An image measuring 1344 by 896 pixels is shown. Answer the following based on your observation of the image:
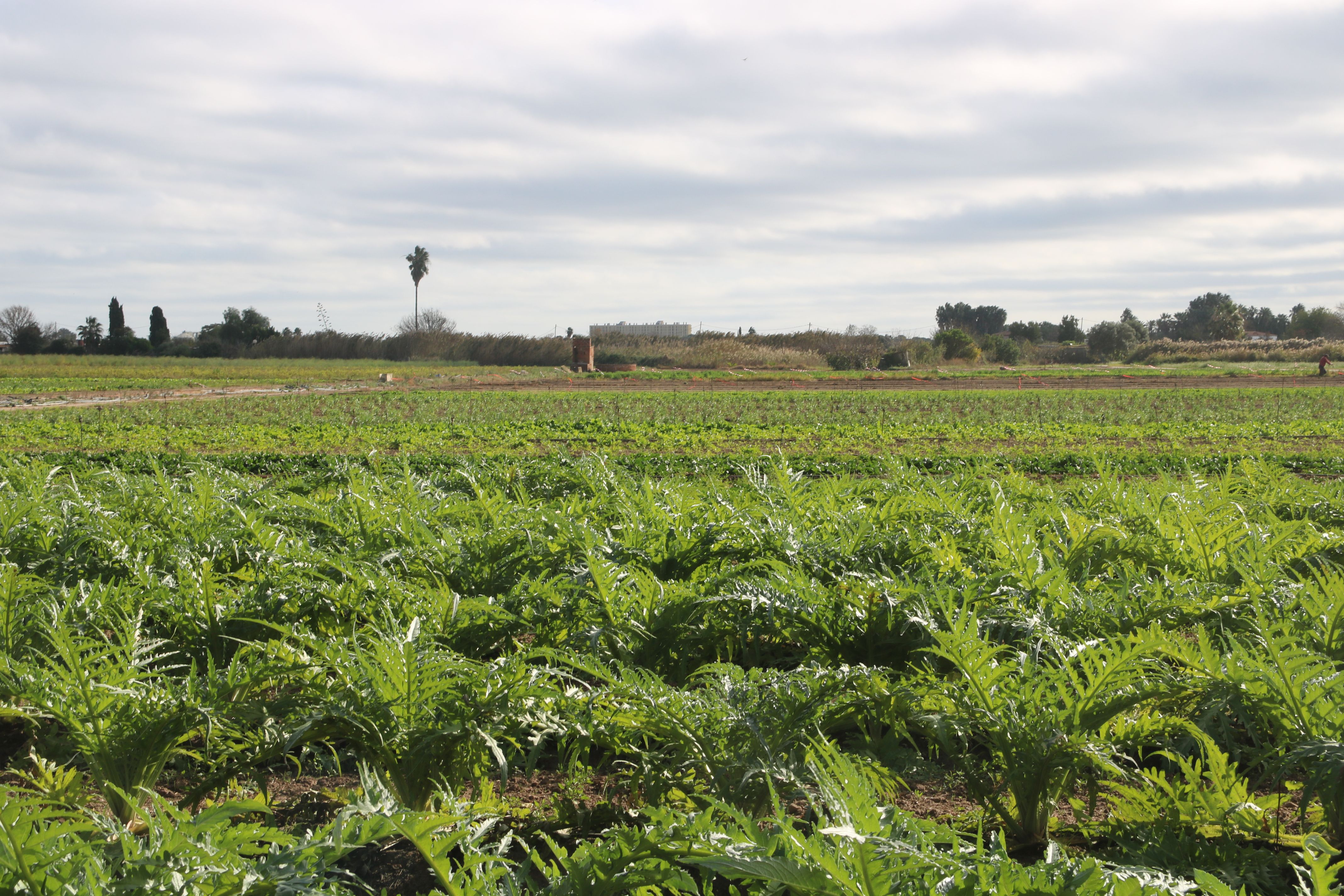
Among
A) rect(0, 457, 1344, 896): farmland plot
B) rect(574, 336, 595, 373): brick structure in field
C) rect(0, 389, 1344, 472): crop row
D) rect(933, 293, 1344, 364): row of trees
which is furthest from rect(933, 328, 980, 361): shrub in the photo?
rect(0, 457, 1344, 896): farmland plot

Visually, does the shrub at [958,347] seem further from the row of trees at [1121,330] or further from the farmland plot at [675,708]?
the farmland plot at [675,708]

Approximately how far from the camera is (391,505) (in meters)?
4.97

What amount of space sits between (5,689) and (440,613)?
1350 millimetres

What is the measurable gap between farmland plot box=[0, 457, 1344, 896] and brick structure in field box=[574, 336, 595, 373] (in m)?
49.6

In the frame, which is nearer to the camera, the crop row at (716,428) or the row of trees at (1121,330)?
the crop row at (716,428)

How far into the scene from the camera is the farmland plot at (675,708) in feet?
5.53

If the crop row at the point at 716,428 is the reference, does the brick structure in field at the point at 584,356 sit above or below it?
above

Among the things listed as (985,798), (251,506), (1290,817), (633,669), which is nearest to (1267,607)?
(1290,817)

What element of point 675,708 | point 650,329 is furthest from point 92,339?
point 675,708

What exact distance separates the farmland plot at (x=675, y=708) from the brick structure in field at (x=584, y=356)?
49.6 meters

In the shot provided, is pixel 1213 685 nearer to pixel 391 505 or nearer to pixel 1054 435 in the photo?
pixel 391 505

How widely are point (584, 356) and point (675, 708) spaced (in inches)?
2062

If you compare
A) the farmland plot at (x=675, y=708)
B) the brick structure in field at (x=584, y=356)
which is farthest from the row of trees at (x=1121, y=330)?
the farmland plot at (x=675, y=708)

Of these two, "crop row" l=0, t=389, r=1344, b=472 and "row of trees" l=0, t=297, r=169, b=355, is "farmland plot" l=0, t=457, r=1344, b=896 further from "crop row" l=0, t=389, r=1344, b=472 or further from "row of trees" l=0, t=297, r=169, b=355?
"row of trees" l=0, t=297, r=169, b=355
